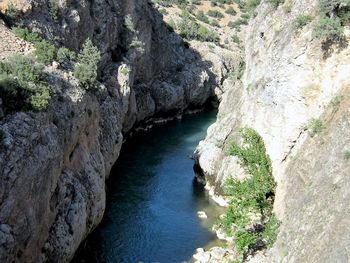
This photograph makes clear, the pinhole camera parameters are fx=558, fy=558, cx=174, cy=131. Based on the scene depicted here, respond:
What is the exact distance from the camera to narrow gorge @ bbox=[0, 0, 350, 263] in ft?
87.4

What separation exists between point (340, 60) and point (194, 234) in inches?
575

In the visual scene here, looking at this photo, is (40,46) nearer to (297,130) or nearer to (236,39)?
(297,130)

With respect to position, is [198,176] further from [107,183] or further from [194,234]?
[194,234]

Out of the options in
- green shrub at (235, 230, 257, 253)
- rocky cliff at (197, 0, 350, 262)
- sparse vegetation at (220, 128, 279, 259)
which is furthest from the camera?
sparse vegetation at (220, 128, 279, 259)

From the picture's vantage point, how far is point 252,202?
33.9m

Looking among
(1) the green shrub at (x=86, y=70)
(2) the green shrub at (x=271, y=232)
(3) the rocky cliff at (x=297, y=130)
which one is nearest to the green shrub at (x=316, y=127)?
(3) the rocky cliff at (x=297, y=130)

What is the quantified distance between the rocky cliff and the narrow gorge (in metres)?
0.09

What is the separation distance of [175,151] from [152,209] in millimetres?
16218

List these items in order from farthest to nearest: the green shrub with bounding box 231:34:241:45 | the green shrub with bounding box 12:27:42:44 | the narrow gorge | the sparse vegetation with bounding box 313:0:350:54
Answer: the green shrub with bounding box 231:34:241:45
the green shrub with bounding box 12:27:42:44
the sparse vegetation with bounding box 313:0:350:54
the narrow gorge

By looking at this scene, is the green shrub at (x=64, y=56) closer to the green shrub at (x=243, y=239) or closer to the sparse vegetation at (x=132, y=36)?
the green shrub at (x=243, y=239)

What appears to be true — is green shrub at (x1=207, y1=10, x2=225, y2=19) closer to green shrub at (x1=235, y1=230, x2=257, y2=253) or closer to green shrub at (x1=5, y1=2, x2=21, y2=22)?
green shrub at (x1=5, y1=2, x2=21, y2=22)

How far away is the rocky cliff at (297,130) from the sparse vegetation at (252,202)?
651mm

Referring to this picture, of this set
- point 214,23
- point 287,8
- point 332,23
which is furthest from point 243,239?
point 214,23

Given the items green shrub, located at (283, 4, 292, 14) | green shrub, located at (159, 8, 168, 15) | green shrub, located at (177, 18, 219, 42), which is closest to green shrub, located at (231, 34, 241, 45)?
green shrub, located at (177, 18, 219, 42)
